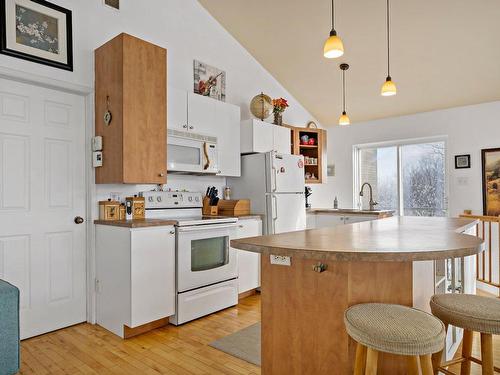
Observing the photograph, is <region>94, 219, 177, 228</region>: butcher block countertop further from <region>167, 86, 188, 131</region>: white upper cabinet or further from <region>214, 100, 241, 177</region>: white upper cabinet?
<region>214, 100, 241, 177</region>: white upper cabinet

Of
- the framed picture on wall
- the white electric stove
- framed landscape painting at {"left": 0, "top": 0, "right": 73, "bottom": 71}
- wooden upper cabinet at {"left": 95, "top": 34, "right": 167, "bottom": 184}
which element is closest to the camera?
framed landscape painting at {"left": 0, "top": 0, "right": 73, "bottom": 71}

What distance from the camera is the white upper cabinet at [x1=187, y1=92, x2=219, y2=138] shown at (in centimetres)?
362

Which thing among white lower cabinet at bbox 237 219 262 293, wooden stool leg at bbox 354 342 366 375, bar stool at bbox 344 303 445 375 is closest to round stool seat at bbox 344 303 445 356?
bar stool at bbox 344 303 445 375

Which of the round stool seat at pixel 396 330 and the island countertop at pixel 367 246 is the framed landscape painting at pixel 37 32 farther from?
the round stool seat at pixel 396 330

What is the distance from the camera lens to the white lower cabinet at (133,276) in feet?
8.80

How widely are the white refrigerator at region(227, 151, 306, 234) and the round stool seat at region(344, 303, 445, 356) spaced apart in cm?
257

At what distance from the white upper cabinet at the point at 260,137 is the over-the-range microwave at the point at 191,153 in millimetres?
519

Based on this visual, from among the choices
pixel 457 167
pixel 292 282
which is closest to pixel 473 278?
pixel 457 167

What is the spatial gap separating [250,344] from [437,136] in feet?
13.2

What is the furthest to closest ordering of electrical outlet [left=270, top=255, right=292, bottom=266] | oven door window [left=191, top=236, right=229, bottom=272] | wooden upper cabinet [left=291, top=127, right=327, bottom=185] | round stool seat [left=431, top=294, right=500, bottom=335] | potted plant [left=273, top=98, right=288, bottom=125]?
wooden upper cabinet [left=291, top=127, right=327, bottom=185] < potted plant [left=273, top=98, right=288, bottom=125] < oven door window [left=191, top=236, right=229, bottom=272] < electrical outlet [left=270, top=255, right=292, bottom=266] < round stool seat [left=431, top=294, right=500, bottom=335]

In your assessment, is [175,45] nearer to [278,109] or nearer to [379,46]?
[278,109]

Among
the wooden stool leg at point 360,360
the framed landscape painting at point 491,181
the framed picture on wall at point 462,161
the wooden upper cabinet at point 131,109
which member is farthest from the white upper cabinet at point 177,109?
the framed landscape painting at point 491,181

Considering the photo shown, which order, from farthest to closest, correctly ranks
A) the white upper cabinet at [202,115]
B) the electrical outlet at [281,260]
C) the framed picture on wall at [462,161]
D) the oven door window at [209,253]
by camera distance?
the framed picture on wall at [462,161] → the white upper cabinet at [202,115] → the oven door window at [209,253] → the electrical outlet at [281,260]

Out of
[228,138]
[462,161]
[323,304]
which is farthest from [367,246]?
[462,161]
